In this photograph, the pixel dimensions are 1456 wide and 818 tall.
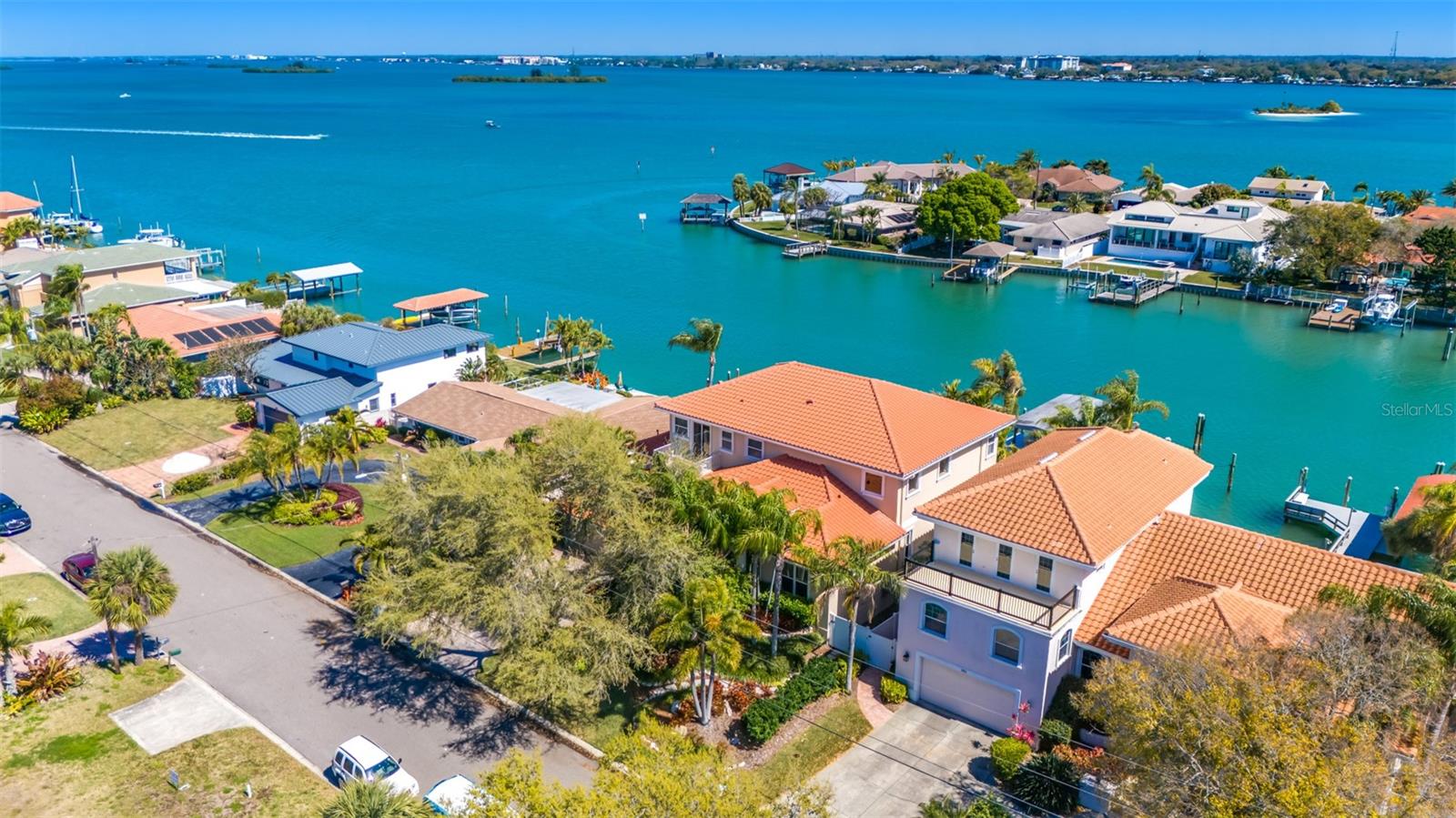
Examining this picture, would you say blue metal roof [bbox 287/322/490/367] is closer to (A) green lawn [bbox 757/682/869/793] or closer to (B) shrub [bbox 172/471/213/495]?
(B) shrub [bbox 172/471/213/495]

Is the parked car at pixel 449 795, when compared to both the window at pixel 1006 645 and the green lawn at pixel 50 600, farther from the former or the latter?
the green lawn at pixel 50 600

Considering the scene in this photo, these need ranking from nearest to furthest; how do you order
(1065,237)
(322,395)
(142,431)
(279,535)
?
1. (279,535)
2. (322,395)
3. (142,431)
4. (1065,237)

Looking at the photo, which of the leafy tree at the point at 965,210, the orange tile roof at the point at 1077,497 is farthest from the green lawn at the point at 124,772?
the leafy tree at the point at 965,210

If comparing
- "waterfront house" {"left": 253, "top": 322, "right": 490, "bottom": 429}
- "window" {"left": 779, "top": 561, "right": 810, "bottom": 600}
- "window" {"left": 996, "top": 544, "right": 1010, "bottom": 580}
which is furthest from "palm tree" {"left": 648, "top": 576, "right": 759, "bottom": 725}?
"waterfront house" {"left": 253, "top": 322, "right": 490, "bottom": 429}

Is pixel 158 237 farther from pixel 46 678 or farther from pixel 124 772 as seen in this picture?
pixel 124 772

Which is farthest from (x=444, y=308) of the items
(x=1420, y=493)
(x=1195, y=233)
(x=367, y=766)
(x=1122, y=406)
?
(x=1195, y=233)
